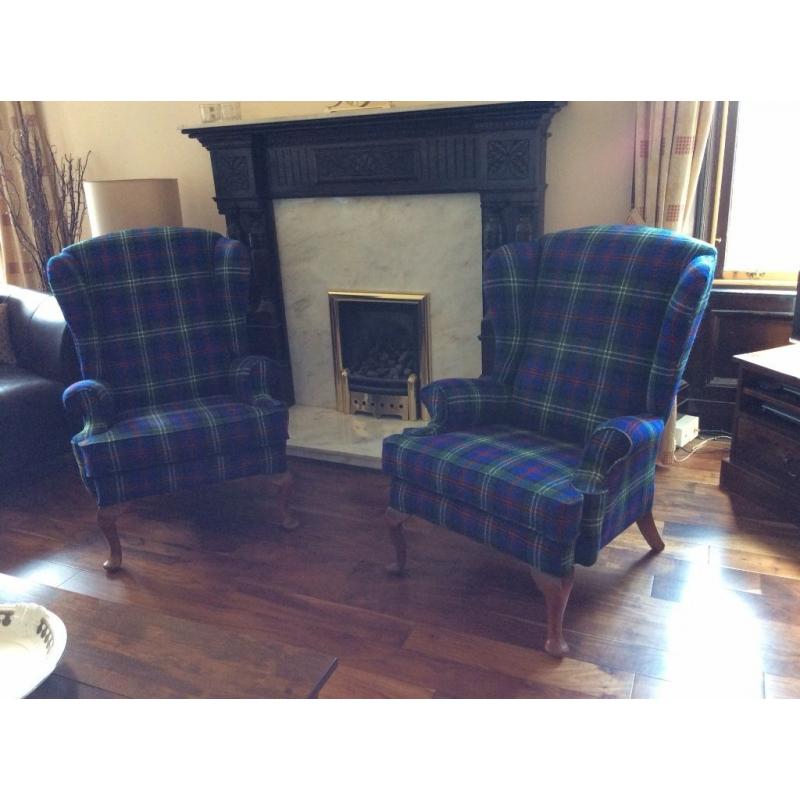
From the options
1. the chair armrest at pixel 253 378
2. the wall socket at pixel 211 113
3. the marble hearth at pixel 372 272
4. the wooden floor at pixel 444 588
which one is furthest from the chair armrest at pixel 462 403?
the wall socket at pixel 211 113

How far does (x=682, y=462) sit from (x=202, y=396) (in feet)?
6.39

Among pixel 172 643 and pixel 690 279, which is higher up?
pixel 690 279

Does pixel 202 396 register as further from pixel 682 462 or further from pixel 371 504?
pixel 682 462

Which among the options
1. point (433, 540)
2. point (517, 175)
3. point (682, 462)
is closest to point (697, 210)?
point (517, 175)

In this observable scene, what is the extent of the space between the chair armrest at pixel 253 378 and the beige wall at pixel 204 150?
1.11 meters

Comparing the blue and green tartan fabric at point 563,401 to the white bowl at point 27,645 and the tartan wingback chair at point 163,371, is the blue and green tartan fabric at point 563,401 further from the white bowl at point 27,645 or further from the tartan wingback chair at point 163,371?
the white bowl at point 27,645

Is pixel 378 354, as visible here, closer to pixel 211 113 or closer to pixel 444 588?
pixel 211 113

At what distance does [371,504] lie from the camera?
106 inches

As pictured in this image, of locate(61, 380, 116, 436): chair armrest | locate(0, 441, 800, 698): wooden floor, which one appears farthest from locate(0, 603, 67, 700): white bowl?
locate(61, 380, 116, 436): chair armrest

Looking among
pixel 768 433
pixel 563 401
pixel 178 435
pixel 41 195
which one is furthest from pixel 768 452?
pixel 41 195

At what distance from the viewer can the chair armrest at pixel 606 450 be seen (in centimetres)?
179

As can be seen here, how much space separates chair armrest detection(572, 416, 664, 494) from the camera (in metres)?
1.79

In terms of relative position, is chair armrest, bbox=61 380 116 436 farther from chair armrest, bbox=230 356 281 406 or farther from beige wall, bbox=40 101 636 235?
beige wall, bbox=40 101 636 235
